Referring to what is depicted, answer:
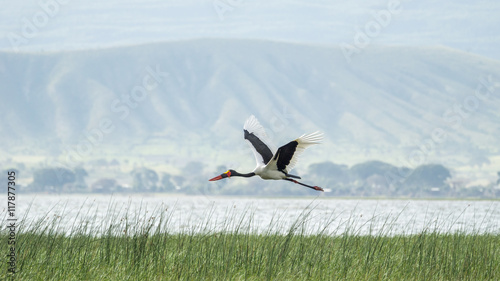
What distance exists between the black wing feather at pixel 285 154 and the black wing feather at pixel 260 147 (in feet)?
3.37

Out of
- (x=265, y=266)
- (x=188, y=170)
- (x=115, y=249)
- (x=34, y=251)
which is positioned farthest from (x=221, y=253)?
(x=188, y=170)

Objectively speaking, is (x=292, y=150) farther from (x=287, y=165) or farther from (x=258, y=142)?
(x=258, y=142)

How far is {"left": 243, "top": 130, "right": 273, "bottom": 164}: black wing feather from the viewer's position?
13438mm

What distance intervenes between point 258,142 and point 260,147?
0.22 m

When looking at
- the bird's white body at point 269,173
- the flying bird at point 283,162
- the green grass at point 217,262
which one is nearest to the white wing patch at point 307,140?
the flying bird at point 283,162

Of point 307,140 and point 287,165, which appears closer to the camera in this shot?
point 307,140

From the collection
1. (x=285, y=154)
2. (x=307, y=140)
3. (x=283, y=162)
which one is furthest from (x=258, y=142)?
(x=307, y=140)

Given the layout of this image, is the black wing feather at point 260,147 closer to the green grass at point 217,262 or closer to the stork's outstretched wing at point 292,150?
the stork's outstretched wing at point 292,150

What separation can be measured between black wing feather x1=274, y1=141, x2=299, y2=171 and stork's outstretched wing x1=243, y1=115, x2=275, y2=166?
758 millimetres

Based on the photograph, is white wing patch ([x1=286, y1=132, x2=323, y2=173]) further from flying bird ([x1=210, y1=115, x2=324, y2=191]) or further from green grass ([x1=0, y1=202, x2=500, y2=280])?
green grass ([x1=0, y1=202, x2=500, y2=280])

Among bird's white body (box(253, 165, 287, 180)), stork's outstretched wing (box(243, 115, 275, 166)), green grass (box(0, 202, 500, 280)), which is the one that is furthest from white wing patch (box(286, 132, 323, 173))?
green grass (box(0, 202, 500, 280))

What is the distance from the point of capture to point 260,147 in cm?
1369

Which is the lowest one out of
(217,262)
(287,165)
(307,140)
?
(217,262)

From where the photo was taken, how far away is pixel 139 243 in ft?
43.5
